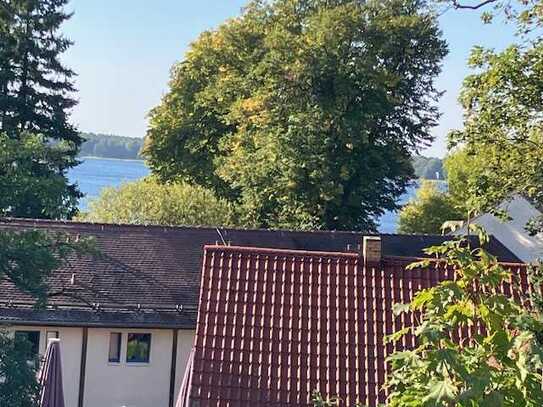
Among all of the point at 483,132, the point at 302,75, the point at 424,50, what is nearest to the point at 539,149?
the point at 483,132

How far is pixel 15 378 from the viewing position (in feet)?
27.2

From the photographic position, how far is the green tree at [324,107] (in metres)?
26.0

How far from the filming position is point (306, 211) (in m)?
26.9

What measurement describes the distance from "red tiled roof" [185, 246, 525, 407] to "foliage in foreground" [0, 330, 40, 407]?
203 centimetres

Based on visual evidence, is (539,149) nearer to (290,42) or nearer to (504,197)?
(504,197)

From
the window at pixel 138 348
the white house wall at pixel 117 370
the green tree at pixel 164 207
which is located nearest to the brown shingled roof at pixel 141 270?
the white house wall at pixel 117 370

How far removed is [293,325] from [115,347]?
7864 mm

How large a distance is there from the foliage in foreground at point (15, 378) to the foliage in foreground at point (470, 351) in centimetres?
533

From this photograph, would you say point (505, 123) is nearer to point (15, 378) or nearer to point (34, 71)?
point (15, 378)

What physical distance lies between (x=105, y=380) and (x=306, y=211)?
12.1 metres

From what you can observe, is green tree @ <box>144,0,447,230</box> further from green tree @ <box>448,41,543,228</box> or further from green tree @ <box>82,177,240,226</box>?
green tree @ <box>448,41,543,228</box>

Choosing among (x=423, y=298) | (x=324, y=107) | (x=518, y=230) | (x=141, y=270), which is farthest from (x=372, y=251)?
(x=518, y=230)

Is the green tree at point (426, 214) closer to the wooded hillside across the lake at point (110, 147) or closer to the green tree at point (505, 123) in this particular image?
the green tree at point (505, 123)

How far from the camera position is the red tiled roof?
9594 millimetres
